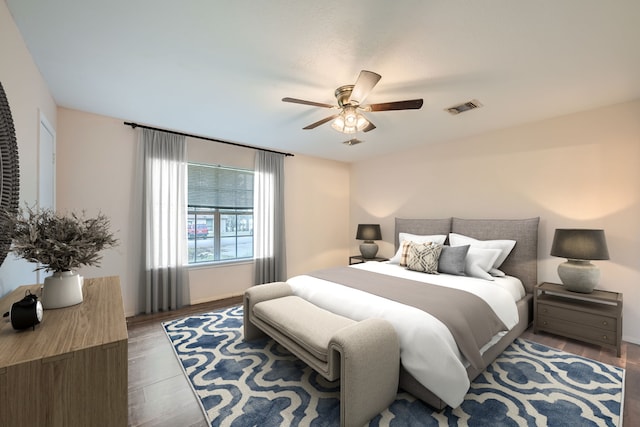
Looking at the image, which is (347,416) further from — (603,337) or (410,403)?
(603,337)

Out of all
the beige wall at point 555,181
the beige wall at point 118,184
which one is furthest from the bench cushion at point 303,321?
the beige wall at point 555,181

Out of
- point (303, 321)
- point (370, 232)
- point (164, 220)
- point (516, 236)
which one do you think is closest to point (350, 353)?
point (303, 321)

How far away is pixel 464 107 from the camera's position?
9.11 feet

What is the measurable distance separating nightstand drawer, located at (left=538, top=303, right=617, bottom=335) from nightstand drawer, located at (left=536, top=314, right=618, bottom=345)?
1.1 inches

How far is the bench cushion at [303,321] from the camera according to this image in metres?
1.81

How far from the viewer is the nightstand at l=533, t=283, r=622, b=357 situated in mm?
2437

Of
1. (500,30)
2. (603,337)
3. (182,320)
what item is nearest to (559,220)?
(603,337)

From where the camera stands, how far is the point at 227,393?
1.93 meters

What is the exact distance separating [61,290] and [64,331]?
0.41m

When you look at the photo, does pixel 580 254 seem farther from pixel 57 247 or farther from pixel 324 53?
pixel 57 247

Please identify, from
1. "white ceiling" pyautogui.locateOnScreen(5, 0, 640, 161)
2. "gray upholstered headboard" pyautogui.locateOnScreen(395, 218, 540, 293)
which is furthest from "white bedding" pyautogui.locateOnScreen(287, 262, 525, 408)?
"white ceiling" pyautogui.locateOnScreen(5, 0, 640, 161)

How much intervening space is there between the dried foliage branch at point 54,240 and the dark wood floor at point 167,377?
1.15 metres

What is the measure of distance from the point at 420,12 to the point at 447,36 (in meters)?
0.31

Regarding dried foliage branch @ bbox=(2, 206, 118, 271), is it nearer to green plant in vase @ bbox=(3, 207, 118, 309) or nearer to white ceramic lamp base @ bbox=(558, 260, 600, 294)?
green plant in vase @ bbox=(3, 207, 118, 309)
